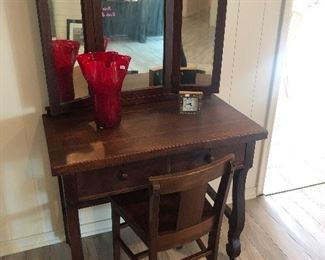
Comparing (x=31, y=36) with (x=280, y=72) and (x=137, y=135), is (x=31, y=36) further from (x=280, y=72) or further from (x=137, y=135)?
(x=280, y=72)

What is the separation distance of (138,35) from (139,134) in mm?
444

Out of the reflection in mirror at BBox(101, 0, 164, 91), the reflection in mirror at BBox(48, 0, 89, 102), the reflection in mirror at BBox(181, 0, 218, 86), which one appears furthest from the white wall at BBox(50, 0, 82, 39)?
the reflection in mirror at BBox(181, 0, 218, 86)

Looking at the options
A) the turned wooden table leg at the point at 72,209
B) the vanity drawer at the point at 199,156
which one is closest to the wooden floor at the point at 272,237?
the turned wooden table leg at the point at 72,209

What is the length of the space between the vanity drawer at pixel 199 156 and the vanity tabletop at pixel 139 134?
0.21 ft

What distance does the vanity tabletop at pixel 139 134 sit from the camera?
1222mm

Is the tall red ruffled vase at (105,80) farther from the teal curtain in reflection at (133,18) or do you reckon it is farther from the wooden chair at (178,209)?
the wooden chair at (178,209)

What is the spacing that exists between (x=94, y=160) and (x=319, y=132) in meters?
2.73

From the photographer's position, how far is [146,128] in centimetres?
143

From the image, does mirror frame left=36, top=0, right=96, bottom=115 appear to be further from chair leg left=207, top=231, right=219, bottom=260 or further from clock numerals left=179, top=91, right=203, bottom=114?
chair leg left=207, top=231, right=219, bottom=260

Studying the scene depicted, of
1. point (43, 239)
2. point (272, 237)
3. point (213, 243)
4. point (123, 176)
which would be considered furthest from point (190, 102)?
point (43, 239)

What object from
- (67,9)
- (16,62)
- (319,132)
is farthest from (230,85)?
(319,132)

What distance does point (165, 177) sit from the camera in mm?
1091

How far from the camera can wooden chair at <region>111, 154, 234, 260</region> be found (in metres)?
1.12

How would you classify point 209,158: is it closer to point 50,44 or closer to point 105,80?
point 105,80
